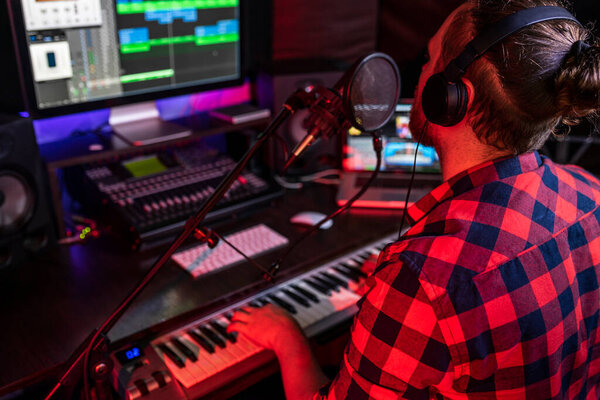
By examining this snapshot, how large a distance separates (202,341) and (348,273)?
0.45 m

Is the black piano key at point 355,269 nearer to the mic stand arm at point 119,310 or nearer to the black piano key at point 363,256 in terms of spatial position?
the black piano key at point 363,256

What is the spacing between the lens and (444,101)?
0.85 m

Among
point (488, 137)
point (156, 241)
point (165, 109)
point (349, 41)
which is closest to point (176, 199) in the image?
point (156, 241)

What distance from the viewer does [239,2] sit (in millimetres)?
1745

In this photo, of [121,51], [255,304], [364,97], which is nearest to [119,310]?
[255,304]

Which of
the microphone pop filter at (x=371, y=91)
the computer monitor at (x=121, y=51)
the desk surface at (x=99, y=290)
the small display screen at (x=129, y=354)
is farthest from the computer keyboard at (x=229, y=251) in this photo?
the microphone pop filter at (x=371, y=91)

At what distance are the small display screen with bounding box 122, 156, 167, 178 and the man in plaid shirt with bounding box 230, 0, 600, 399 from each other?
0.93 metres

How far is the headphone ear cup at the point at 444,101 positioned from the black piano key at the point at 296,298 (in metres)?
0.61

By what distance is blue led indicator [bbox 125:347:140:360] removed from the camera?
1.11 m

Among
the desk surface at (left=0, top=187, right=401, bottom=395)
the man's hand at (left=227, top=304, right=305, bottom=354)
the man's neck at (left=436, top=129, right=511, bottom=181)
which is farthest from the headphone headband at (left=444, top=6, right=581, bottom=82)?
the desk surface at (left=0, top=187, right=401, bottom=395)

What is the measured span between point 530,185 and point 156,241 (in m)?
0.94

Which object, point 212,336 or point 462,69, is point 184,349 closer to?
point 212,336

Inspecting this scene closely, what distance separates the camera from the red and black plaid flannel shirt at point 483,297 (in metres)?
0.76

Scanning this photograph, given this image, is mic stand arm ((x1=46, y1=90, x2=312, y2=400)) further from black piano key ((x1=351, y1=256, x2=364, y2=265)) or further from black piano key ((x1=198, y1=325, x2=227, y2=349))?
black piano key ((x1=351, y1=256, x2=364, y2=265))
